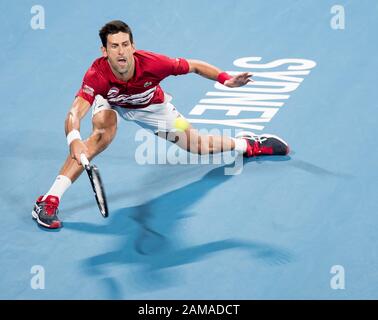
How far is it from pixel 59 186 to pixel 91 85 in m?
0.98

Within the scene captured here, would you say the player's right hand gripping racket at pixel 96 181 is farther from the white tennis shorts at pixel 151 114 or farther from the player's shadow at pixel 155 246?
the white tennis shorts at pixel 151 114

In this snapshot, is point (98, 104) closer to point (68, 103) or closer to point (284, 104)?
point (68, 103)

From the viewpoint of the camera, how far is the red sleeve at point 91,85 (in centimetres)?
820

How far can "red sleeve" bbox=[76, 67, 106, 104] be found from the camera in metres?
8.20

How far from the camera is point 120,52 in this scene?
8102 mm

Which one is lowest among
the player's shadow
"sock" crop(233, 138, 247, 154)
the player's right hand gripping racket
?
the player's shadow

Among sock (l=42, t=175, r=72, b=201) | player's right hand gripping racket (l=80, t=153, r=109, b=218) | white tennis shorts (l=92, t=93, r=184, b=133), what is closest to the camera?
player's right hand gripping racket (l=80, t=153, r=109, b=218)

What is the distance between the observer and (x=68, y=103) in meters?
10.2

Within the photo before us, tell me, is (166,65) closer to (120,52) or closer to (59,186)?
(120,52)

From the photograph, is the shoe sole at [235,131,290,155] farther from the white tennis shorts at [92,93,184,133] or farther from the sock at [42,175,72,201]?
the sock at [42,175,72,201]

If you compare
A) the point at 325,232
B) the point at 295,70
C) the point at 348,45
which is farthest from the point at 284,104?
the point at 325,232

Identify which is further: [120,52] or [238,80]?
[238,80]

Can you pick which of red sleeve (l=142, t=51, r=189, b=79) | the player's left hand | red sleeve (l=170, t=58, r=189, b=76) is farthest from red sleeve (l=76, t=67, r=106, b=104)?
the player's left hand

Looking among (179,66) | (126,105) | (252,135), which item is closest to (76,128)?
(126,105)
